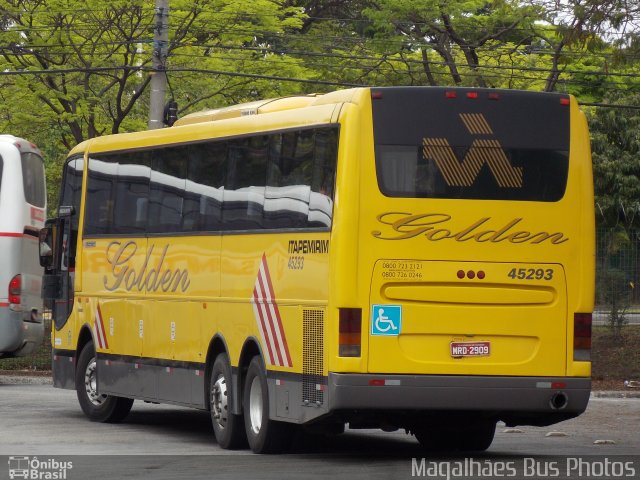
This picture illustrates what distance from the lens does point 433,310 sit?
1402 centimetres

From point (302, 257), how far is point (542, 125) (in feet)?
8.34

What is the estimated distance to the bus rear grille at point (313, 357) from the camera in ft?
46.1

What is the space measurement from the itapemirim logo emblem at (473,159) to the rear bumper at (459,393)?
5.88 ft

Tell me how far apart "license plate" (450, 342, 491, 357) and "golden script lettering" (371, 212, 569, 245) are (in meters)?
0.93

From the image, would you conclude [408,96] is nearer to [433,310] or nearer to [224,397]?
[433,310]

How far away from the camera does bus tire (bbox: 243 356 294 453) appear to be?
15.0m

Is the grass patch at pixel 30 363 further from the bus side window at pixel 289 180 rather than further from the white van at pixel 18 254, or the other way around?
the bus side window at pixel 289 180

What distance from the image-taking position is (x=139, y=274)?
60.4ft

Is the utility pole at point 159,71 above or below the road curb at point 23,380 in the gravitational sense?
above

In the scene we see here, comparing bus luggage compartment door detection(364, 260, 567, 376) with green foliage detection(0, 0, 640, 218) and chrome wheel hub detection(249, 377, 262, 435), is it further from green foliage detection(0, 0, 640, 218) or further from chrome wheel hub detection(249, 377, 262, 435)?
green foliage detection(0, 0, 640, 218)

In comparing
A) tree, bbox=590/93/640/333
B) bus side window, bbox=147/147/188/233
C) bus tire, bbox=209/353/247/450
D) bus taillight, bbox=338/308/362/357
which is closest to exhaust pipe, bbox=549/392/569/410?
bus taillight, bbox=338/308/362/357

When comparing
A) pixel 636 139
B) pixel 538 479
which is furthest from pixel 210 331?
pixel 636 139

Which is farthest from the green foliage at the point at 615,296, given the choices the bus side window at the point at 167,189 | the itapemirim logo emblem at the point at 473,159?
the itapemirim logo emblem at the point at 473,159

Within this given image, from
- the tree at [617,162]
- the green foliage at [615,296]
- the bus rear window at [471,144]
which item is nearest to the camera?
the bus rear window at [471,144]
